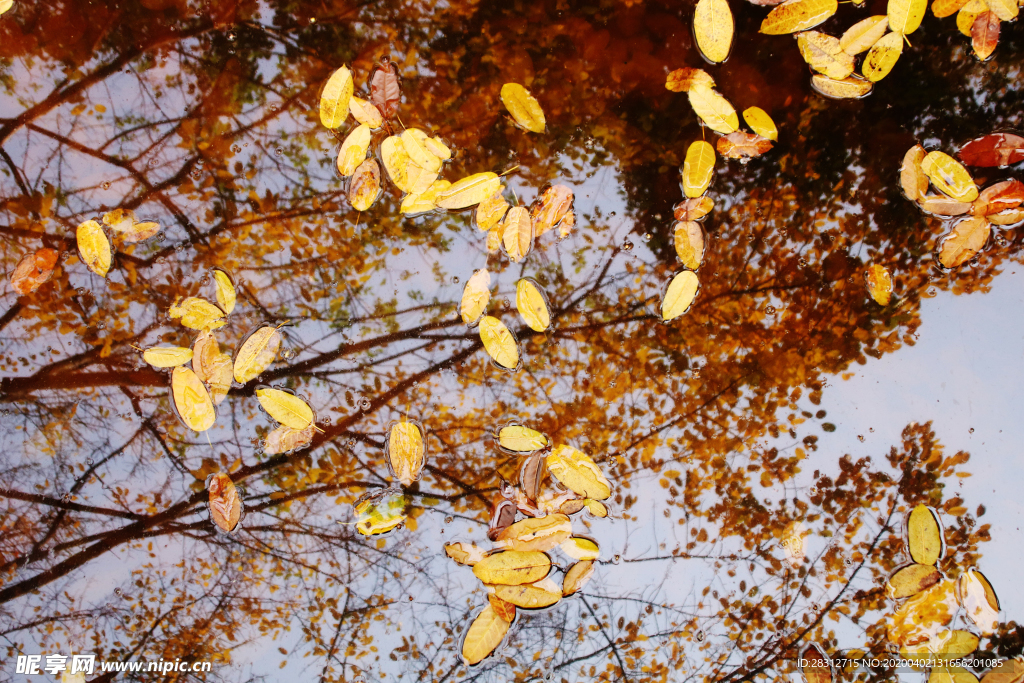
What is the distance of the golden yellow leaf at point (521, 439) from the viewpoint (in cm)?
99

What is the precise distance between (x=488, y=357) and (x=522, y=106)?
559 millimetres

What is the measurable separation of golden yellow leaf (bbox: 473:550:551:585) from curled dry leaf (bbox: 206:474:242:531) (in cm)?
56

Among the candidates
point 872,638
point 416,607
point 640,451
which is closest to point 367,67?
point 640,451

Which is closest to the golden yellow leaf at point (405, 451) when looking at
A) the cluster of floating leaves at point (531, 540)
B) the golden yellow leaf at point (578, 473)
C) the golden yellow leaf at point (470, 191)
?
the cluster of floating leaves at point (531, 540)

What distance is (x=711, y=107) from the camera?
96cm

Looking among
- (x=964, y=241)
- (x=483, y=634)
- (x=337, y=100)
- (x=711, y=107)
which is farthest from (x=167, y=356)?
(x=964, y=241)

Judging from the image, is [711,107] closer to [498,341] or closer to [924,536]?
[498,341]

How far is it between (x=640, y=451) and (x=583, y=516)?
19 cm

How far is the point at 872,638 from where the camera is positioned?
3.31ft

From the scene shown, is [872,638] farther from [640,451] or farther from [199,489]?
[199,489]

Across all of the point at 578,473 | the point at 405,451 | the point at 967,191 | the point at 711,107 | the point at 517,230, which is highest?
the point at 711,107

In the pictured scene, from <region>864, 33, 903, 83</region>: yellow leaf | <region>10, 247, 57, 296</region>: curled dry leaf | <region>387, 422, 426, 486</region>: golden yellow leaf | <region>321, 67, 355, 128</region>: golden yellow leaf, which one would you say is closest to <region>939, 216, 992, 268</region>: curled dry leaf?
<region>864, 33, 903, 83</region>: yellow leaf

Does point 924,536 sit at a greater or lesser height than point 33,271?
lesser

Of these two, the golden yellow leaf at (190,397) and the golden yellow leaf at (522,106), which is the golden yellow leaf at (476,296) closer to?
the golden yellow leaf at (522,106)
